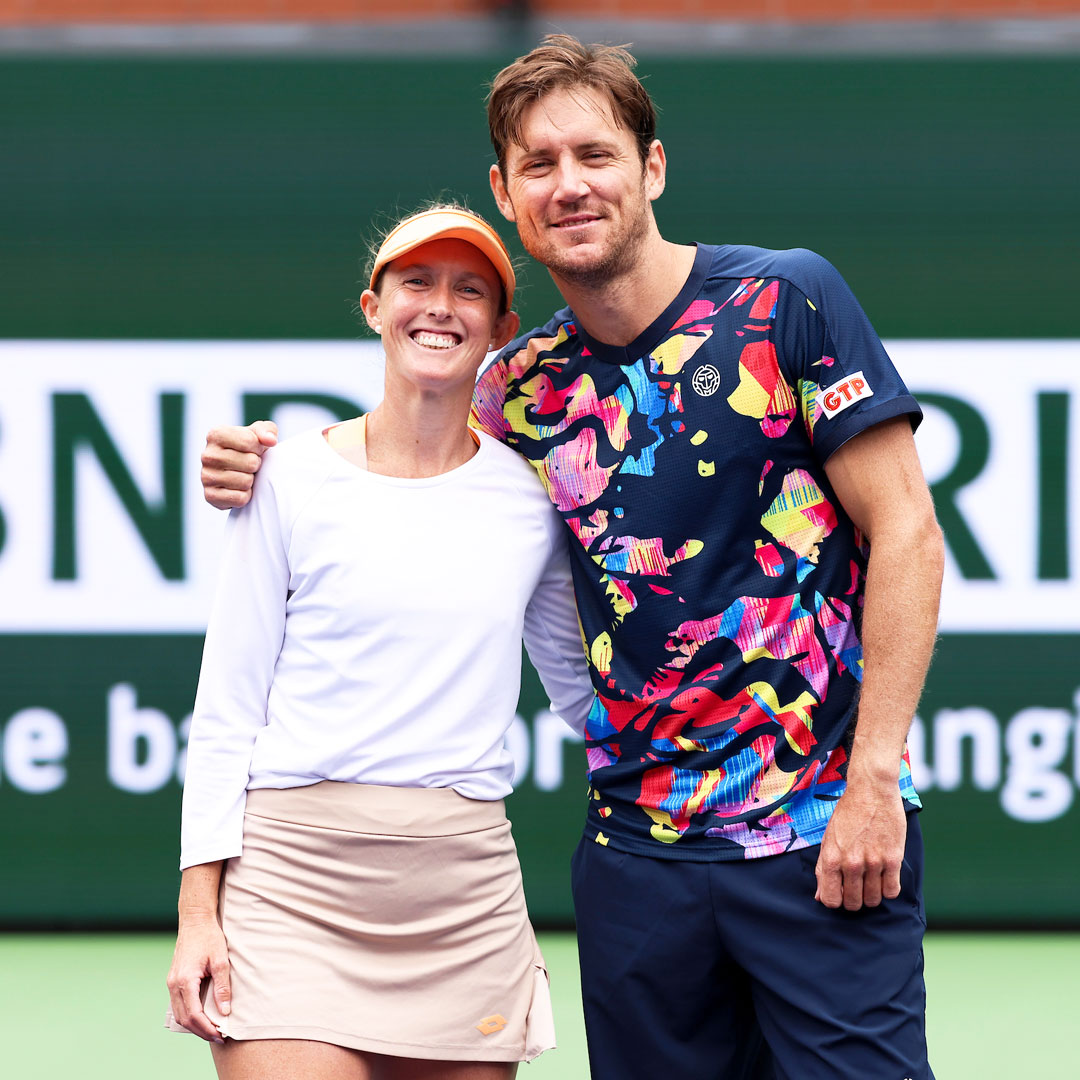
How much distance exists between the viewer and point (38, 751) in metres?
3.94

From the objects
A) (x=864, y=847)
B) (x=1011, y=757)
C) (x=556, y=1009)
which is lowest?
(x=556, y=1009)

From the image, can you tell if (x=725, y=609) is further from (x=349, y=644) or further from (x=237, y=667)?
(x=237, y=667)

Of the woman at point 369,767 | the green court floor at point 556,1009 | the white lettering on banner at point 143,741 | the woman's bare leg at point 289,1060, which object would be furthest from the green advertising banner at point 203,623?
the woman's bare leg at point 289,1060

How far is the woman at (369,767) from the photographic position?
178 centimetres

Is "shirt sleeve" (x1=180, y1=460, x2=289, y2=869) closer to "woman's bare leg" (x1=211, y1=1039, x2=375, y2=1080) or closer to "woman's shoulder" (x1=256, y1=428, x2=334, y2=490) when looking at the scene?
"woman's shoulder" (x1=256, y1=428, x2=334, y2=490)

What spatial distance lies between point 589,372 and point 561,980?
2.13m

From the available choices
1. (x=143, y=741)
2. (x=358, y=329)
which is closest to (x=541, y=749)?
(x=143, y=741)

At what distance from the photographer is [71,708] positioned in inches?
155

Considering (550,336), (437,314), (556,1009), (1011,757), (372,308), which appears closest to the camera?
(437,314)

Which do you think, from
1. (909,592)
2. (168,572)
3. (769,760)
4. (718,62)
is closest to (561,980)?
(168,572)

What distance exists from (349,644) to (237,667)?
162 millimetres

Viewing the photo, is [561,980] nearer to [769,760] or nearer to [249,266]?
[769,760]

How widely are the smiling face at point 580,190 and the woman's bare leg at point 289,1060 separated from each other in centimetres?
110

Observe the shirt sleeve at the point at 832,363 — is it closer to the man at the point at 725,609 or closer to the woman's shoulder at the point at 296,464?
the man at the point at 725,609
